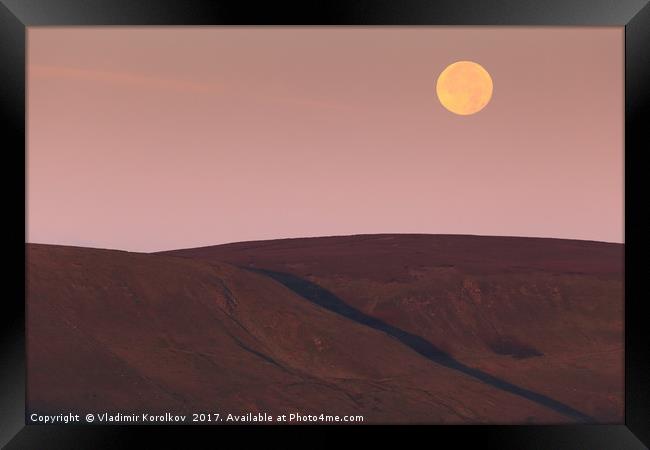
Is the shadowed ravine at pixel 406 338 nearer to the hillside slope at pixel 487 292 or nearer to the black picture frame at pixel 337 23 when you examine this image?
the hillside slope at pixel 487 292

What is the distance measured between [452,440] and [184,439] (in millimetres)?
1673

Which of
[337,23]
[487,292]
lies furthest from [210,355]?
[337,23]

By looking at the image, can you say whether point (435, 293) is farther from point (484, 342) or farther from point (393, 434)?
point (393, 434)

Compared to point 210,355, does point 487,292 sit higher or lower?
higher

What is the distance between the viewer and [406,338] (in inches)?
207

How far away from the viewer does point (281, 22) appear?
4.23 metres

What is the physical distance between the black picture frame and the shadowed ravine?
78 centimetres

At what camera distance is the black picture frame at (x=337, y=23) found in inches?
164

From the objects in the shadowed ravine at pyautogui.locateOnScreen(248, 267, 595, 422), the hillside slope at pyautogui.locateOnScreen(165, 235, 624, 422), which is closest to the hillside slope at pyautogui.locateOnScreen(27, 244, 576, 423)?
the shadowed ravine at pyautogui.locateOnScreen(248, 267, 595, 422)

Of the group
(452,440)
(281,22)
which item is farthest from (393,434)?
(281,22)

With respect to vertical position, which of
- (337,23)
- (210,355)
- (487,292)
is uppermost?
(337,23)

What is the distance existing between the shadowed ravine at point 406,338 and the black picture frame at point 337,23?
781mm

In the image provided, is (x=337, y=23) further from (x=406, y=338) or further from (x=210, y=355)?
(x=210, y=355)

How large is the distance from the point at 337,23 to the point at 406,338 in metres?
2.42
